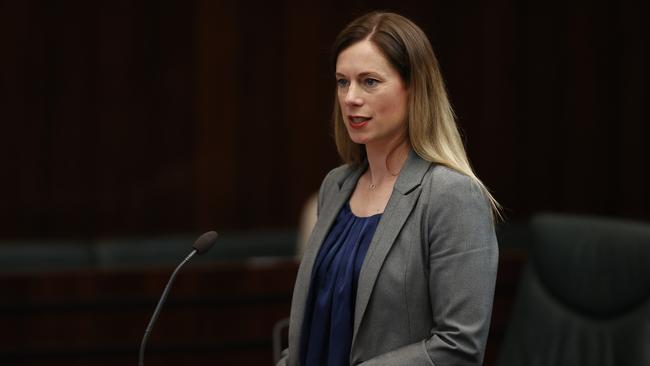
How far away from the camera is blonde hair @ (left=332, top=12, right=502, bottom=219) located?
1.67 metres

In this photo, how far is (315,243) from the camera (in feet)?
6.00

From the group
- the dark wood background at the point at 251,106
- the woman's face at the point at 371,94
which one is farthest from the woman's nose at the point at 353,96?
the dark wood background at the point at 251,106

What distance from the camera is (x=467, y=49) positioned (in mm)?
4723

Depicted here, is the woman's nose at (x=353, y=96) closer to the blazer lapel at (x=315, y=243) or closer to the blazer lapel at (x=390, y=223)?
the blazer lapel at (x=390, y=223)

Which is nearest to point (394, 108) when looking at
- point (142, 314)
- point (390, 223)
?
point (390, 223)

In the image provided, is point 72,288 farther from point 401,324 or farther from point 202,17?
point 401,324

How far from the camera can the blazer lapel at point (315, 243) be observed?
179 centimetres

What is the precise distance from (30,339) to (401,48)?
2231 millimetres

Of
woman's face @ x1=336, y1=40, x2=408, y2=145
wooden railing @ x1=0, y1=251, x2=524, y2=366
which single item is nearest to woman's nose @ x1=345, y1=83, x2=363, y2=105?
woman's face @ x1=336, y1=40, x2=408, y2=145

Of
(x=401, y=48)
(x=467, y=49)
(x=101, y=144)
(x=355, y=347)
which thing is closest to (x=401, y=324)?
(x=355, y=347)

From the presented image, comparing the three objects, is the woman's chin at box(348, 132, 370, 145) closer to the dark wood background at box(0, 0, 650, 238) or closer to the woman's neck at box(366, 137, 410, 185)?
the woman's neck at box(366, 137, 410, 185)

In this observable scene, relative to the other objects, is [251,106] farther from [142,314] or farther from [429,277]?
[429,277]

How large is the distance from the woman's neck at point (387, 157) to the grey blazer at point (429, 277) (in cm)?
7

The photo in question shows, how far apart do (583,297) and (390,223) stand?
0.84 m
